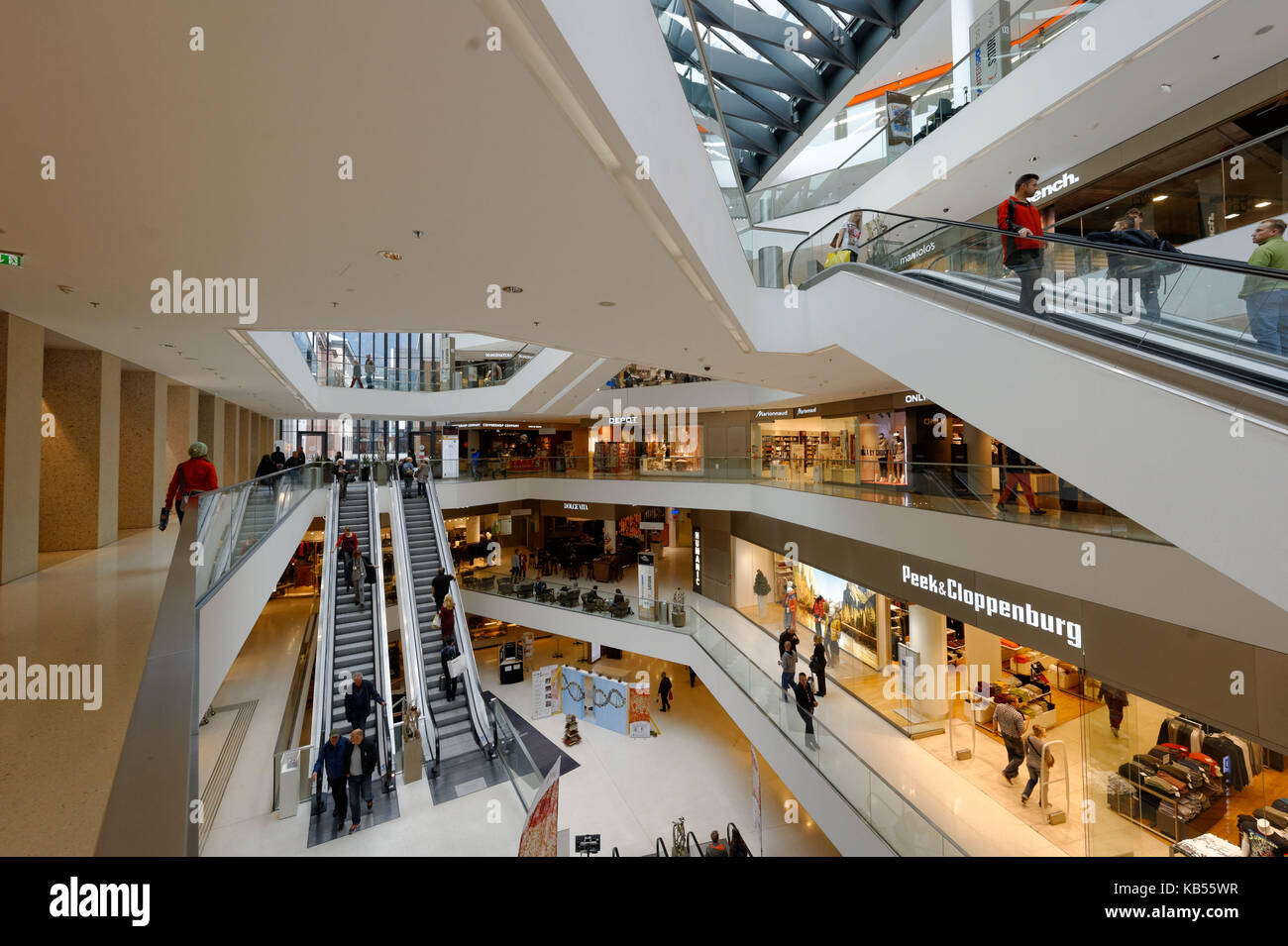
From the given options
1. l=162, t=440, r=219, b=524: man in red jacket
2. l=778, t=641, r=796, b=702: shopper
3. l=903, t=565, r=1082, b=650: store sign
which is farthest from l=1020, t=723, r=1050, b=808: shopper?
l=162, t=440, r=219, b=524: man in red jacket

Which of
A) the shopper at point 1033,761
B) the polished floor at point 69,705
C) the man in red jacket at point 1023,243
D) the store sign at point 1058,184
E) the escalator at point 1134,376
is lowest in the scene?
the shopper at point 1033,761

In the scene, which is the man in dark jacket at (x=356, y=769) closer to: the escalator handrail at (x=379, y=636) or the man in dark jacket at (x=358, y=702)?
the man in dark jacket at (x=358, y=702)

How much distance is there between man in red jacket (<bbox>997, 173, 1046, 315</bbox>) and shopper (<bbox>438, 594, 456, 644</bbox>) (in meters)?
11.2

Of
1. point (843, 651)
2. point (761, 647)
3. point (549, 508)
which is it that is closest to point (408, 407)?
point (549, 508)

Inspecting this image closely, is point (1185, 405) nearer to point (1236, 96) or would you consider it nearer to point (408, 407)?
point (1236, 96)

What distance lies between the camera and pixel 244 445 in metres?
21.2

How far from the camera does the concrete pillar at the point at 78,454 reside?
8523 millimetres

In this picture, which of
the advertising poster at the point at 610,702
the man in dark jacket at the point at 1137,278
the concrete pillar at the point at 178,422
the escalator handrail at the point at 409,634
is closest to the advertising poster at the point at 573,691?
the advertising poster at the point at 610,702

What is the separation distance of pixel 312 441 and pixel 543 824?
104 feet

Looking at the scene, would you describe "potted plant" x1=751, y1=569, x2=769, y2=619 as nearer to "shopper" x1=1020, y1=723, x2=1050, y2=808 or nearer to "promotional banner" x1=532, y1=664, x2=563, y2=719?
"promotional banner" x1=532, y1=664, x2=563, y2=719

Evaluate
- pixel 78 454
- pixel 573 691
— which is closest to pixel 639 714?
pixel 573 691

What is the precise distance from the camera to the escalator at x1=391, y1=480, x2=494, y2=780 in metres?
10.8

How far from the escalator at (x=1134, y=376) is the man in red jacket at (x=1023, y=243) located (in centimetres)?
7

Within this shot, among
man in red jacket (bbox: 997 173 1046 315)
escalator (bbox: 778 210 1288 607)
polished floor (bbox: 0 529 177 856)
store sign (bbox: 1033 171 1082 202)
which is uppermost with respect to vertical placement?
store sign (bbox: 1033 171 1082 202)
